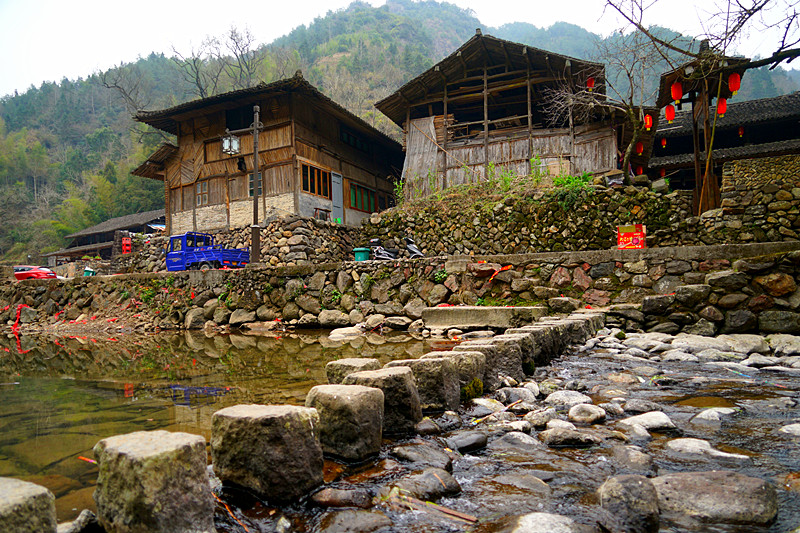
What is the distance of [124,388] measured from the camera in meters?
4.11

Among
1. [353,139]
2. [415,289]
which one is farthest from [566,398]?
[353,139]

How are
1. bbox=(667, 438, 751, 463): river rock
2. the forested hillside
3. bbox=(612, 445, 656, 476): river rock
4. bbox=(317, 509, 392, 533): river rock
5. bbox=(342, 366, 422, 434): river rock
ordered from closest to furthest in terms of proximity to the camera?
1. bbox=(317, 509, 392, 533): river rock
2. bbox=(612, 445, 656, 476): river rock
3. bbox=(667, 438, 751, 463): river rock
4. bbox=(342, 366, 422, 434): river rock
5. the forested hillside

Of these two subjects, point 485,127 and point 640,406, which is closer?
point 640,406

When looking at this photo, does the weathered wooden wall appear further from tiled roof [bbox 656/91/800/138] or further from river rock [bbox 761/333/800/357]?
river rock [bbox 761/333/800/357]

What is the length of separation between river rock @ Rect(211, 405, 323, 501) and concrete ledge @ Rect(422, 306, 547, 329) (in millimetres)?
5304

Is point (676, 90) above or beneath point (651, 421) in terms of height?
above

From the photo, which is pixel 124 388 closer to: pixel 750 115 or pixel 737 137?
pixel 737 137

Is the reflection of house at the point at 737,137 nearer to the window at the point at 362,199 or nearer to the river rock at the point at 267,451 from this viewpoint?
the window at the point at 362,199

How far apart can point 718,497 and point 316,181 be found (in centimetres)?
1734

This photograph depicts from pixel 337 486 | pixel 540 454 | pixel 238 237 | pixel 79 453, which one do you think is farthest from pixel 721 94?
pixel 238 237

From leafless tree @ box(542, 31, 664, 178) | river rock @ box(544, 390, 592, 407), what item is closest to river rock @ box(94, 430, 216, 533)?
river rock @ box(544, 390, 592, 407)

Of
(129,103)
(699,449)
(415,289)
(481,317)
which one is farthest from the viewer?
(129,103)

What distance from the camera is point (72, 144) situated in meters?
58.4

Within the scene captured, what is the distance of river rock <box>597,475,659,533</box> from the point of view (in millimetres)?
1360
